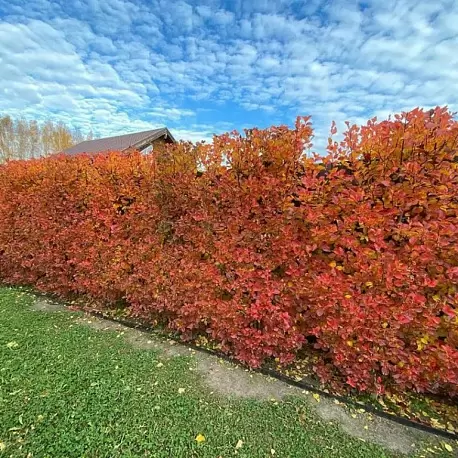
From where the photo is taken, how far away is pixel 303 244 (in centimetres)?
273

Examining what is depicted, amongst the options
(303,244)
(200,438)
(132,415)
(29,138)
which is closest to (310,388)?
(200,438)

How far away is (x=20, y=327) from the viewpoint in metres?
3.66

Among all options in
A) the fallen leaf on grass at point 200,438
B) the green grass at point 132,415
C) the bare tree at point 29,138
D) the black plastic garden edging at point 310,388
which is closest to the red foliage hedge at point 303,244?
the black plastic garden edging at point 310,388

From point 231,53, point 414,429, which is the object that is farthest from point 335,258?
point 231,53

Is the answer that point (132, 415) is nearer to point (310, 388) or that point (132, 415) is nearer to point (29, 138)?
point (310, 388)

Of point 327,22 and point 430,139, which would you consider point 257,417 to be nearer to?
point 430,139

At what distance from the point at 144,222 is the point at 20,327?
6.69 ft

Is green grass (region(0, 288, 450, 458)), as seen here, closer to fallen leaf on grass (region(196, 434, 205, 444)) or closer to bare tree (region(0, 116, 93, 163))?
fallen leaf on grass (region(196, 434, 205, 444))

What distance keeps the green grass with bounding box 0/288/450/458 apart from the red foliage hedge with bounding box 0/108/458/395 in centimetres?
60

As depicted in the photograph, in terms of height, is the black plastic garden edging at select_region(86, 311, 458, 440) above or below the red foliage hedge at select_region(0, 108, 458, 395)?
below

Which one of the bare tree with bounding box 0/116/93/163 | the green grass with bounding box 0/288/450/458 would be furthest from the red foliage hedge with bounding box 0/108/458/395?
the bare tree with bounding box 0/116/93/163

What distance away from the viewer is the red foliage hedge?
7.54 feet

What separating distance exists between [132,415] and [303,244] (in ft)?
6.60

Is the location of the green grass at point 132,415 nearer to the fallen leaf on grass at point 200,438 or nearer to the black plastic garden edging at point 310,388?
the fallen leaf on grass at point 200,438
